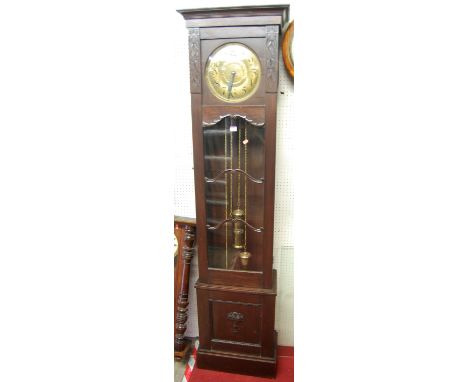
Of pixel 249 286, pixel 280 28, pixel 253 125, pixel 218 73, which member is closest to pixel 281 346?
pixel 249 286

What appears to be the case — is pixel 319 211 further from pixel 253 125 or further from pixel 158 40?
pixel 253 125

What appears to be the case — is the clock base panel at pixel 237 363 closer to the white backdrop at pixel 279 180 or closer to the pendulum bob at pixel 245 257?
the white backdrop at pixel 279 180

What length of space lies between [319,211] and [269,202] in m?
0.94

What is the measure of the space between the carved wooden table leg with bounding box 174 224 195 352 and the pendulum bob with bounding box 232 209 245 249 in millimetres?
242

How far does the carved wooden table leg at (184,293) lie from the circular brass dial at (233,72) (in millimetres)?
707

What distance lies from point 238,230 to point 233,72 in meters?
0.74

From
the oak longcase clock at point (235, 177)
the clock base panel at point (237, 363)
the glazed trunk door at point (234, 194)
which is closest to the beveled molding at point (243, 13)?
the oak longcase clock at point (235, 177)

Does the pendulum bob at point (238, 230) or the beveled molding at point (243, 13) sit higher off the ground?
the beveled molding at point (243, 13)

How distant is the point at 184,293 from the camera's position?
5.45ft

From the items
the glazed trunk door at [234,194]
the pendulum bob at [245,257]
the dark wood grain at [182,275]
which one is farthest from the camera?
the dark wood grain at [182,275]

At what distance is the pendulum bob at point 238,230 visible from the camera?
58.6 inches

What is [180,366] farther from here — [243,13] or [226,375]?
[243,13]

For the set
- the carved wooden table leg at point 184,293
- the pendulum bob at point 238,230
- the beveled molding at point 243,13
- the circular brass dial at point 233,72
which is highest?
the beveled molding at point 243,13

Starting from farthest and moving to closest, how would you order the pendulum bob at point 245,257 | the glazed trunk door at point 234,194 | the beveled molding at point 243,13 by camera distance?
1. the pendulum bob at point 245,257
2. the glazed trunk door at point 234,194
3. the beveled molding at point 243,13
